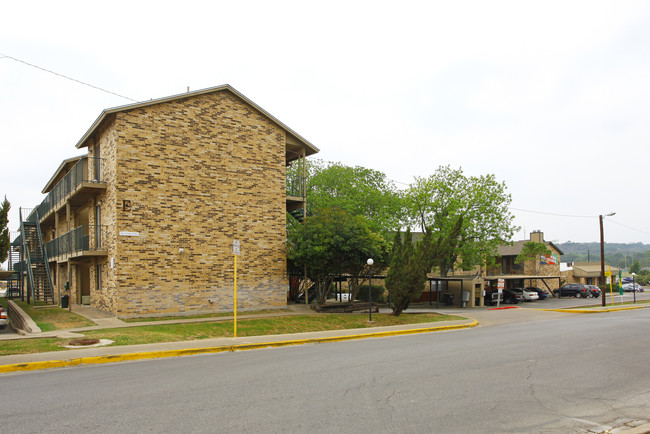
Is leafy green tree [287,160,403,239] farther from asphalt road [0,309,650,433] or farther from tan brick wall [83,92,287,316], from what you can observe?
asphalt road [0,309,650,433]

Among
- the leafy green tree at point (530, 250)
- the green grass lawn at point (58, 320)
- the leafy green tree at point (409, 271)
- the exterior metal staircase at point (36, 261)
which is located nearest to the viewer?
the green grass lawn at point (58, 320)

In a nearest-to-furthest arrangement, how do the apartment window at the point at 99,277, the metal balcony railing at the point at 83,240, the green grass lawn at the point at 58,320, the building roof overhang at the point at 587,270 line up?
the green grass lawn at the point at 58,320 < the metal balcony railing at the point at 83,240 < the apartment window at the point at 99,277 < the building roof overhang at the point at 587,270

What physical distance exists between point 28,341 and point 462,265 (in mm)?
35382

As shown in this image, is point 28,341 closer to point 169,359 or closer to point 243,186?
point 169,359

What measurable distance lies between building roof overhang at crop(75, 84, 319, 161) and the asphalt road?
40.9ft

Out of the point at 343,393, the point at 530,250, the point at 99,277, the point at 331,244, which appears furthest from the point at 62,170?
the point at 530,250

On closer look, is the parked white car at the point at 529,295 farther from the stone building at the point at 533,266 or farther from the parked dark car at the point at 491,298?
the stone building at the point at 533,266

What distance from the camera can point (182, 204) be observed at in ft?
68.6

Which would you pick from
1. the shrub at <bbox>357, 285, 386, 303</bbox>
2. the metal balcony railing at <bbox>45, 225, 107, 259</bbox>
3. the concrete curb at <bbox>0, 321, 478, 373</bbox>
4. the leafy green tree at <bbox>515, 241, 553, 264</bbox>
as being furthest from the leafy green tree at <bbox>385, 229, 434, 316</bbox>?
the leafy green tree at <bbox>515, 241, 553, 264</bbox>

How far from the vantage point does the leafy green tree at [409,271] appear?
68.6 feet

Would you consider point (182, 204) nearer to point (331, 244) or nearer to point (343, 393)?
point (331, 244)

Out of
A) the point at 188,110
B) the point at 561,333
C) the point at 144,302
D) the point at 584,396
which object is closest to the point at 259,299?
the point at 144,302

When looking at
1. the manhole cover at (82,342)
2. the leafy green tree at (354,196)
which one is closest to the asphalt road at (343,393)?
the manhole cover at (82,342)

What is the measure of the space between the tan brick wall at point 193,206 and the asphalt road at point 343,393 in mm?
9231
